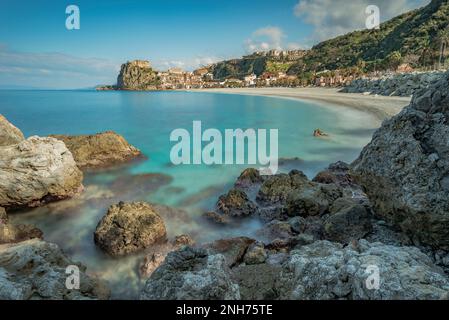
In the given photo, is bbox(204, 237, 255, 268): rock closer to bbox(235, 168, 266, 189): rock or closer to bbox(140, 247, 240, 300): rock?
bbox(140, 247, 240, 300): rock

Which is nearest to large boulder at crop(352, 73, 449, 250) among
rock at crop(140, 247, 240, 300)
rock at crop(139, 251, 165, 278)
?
rock at crop(140, 247, 240, 300)

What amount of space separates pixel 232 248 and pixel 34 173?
8291 mm

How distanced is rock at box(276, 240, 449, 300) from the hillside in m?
87.8

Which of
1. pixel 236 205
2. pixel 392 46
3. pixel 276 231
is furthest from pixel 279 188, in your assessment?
pixel 392 46

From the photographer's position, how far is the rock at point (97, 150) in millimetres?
17344

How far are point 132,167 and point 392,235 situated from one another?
46.7 ft

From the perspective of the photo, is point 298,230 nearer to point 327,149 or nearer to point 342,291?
point 342,291

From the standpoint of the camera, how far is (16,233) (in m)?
8.94

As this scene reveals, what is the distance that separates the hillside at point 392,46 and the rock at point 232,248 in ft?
284

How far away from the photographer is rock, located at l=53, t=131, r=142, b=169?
17.3 meters

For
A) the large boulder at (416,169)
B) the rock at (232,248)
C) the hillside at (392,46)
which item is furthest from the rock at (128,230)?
the hillside at (392,46)

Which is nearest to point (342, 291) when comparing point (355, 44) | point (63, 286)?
point (63, 286)
